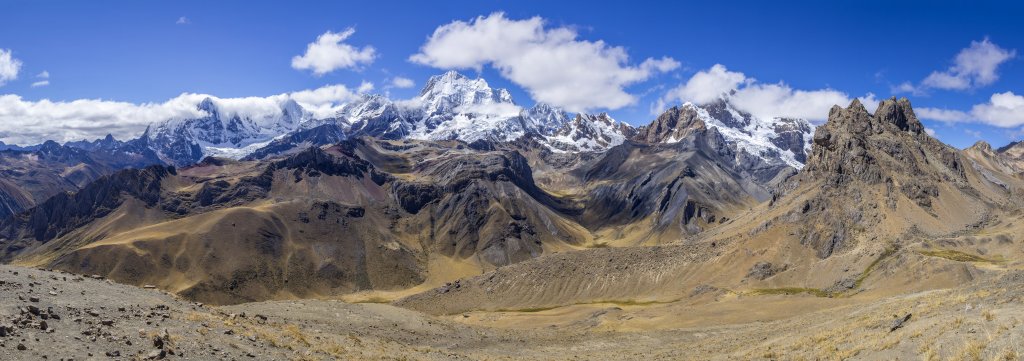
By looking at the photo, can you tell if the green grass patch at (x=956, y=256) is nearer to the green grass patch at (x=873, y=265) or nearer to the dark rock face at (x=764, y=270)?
the green grass patch at (x=873, y=265)

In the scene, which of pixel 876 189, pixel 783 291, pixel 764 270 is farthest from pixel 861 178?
pixel 783 291

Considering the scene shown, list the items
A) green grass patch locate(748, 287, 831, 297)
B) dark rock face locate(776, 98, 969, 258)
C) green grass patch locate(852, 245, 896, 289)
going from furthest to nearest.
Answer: dark rock face locate(776, 98, 969, 258) → green grass patch locate(748, 287, 831, 297) → green grass patch locate(852, 245, 896, 289)

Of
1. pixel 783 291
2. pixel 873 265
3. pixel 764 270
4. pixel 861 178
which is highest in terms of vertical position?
pixel 861 178

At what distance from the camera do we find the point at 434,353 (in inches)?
1825

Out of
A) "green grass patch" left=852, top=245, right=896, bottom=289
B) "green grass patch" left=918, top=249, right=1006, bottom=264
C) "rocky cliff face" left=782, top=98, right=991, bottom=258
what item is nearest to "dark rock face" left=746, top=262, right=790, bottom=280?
"rocky cliff face" left=782, top=98, right=991, bottom=258

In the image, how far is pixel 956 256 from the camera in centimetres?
11838

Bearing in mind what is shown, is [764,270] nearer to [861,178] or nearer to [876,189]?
[876,189]

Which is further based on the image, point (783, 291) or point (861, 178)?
point (861, 178)

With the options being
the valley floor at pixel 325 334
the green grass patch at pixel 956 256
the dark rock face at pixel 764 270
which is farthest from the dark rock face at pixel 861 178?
the valley floor at pixel 325 334

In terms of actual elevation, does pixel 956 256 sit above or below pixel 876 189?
below

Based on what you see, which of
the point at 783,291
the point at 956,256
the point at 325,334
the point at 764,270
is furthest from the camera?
the point at 764,270

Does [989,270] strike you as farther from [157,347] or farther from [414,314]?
[157,347]

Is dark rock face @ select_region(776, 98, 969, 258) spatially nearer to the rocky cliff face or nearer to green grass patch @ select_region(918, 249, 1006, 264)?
the rocky cliff face

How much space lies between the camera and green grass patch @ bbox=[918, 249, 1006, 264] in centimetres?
11431
